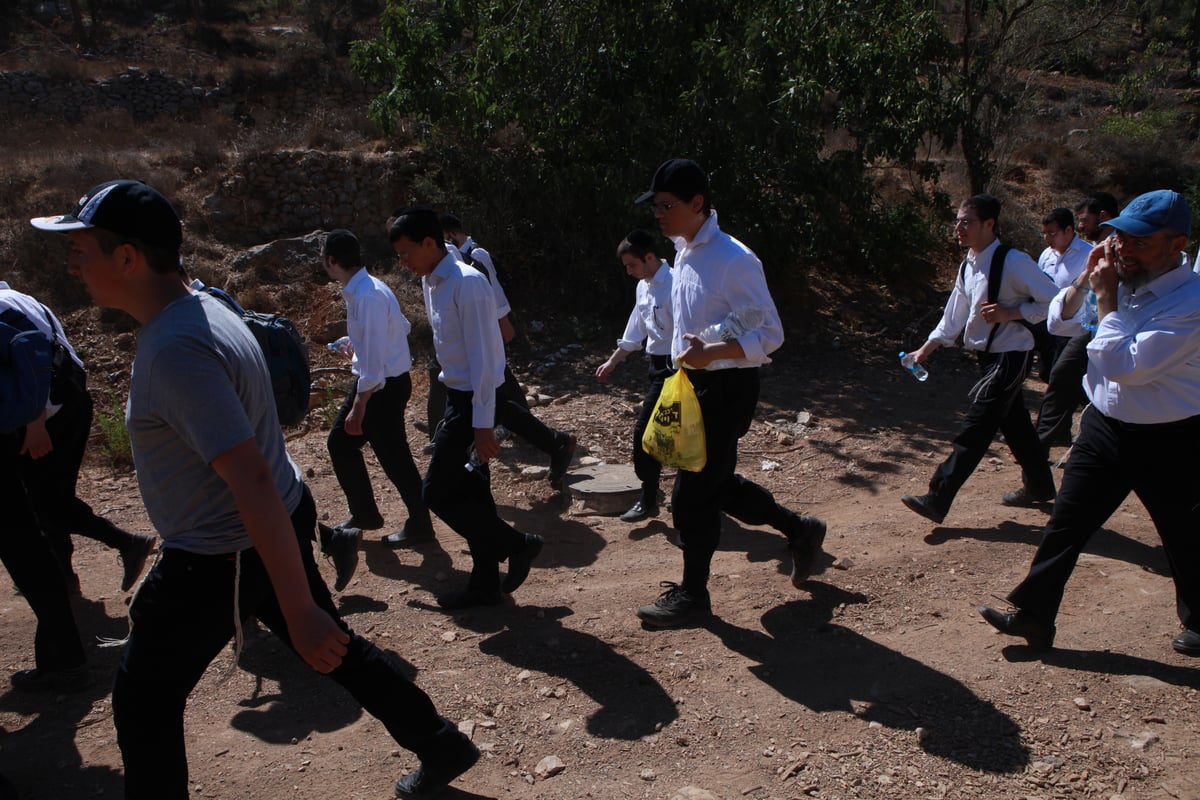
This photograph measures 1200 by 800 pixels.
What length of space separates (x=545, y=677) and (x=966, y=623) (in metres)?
1.86

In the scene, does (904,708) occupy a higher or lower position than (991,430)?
lower

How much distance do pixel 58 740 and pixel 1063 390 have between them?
5.93 meters

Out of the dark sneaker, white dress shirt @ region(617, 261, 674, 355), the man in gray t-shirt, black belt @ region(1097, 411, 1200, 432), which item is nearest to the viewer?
the man in gray t-shirt

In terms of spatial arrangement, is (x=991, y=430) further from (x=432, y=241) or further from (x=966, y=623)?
(x=432, y=241)

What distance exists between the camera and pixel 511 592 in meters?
4.44

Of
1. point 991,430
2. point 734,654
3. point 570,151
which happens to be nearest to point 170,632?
point 734,654

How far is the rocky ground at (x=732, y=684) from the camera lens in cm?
301

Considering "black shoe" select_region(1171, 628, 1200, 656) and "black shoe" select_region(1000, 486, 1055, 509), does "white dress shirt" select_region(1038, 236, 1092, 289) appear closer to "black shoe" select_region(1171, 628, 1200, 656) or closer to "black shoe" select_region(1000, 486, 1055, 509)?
"black shoe" select_region(1000, 486, 1055, 509)

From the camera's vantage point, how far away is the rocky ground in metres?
3.01

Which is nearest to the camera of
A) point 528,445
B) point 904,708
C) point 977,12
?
point 904,708

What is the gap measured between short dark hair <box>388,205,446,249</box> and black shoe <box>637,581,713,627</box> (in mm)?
1941

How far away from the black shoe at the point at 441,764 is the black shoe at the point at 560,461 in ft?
Answer: 10.6

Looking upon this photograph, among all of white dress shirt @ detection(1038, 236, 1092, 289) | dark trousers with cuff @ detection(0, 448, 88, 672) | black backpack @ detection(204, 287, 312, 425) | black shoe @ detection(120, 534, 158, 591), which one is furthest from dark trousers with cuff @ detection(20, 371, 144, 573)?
white dress shirt @ detection(1038, 236, 1092, 289)

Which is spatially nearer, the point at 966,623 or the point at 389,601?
the point at 966,623
